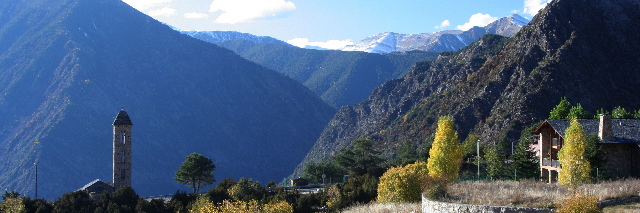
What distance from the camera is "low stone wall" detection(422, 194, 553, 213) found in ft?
66.4

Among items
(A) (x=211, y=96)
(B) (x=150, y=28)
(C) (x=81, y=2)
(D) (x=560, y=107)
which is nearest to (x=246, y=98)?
(A) (x=211, y=96)

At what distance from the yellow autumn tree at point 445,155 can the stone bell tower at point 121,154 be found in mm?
28394

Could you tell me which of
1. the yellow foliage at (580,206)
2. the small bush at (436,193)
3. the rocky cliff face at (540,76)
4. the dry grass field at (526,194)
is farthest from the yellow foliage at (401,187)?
the rocky cliff face at (540,76)

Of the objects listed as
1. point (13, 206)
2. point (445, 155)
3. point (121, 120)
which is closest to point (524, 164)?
point (445, 155)

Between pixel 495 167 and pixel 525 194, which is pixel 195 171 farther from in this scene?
pixel 525 194

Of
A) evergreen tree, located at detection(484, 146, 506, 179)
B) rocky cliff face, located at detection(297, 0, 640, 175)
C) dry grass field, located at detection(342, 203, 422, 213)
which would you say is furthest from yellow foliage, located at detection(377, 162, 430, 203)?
rocky cliff face, located at detection(297, 0, 640, 175)

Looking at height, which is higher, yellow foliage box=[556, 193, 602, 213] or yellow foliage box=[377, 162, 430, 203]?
yellow foliage box=[556, 193, 602, 213]

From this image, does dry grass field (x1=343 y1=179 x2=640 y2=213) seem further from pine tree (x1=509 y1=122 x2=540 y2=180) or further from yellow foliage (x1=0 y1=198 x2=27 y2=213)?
yellow foliage (x1=0 y1=198 x2=27 y2=213)

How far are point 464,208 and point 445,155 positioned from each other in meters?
15.0

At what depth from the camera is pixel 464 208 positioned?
71.6ft

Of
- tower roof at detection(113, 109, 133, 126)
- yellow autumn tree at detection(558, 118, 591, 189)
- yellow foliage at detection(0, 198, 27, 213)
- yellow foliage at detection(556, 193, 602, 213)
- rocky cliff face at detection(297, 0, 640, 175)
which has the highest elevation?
rocky cliff face at detection(297, 0, 640, 175)

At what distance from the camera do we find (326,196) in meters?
40.8

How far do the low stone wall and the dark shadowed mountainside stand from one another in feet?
270

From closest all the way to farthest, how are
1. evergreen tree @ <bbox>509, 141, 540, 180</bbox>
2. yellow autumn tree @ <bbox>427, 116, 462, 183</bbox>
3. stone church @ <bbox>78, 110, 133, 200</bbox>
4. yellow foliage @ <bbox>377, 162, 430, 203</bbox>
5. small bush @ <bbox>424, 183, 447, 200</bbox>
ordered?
1. small bush @ <bbox>424, 183, 447, 200</bbox>
2. yellow foliage @ <bbox>377, 162, 430, 203</bbox>
3. yellow autumn tree @ <bbox>427, 116, 462, 183</bbox>
4. evergreen tree @ <bbox>509, 141, 540, 180</bbox>
5. stone church @ <bbox>78, 110, 133, 200</bbox>
